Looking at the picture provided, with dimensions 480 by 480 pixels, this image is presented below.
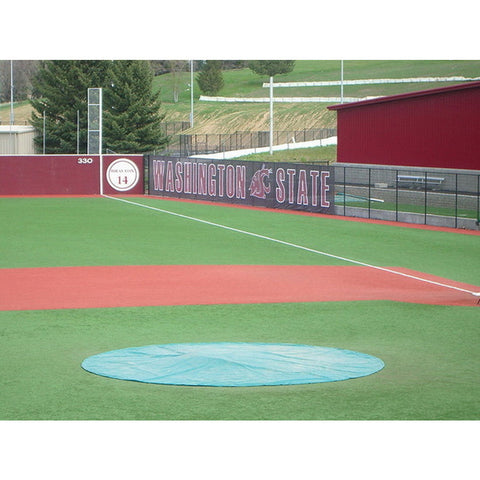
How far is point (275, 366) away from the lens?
1165 centimetres

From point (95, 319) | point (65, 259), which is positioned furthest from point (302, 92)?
point (95, 319)

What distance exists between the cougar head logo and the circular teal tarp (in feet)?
90.1

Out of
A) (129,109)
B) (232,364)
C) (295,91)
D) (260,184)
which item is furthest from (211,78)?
(232,364)

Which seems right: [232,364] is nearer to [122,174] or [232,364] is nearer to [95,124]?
[122,174]

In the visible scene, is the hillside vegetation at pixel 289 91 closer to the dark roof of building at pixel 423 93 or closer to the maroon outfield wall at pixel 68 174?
the dark roof of building at pixel 423 93

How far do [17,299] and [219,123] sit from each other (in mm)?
93818

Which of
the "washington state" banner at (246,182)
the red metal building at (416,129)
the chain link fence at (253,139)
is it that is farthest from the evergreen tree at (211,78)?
the "washington state" banner at (246,182)

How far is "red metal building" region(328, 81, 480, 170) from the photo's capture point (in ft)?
132

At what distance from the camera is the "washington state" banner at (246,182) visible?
3770cm

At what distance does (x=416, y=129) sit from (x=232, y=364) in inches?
1324

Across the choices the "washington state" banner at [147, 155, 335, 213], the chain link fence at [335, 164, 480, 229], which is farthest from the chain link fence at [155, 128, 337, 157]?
the chain link fence at [335, 164, 480, 229]

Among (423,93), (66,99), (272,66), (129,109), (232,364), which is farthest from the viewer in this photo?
(272,66)

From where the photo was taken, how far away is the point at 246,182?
4159 centimetres

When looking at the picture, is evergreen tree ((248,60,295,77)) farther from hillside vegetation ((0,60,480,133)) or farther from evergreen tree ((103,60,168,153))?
evergreen tree ((103,60,168,153))
